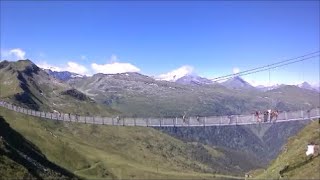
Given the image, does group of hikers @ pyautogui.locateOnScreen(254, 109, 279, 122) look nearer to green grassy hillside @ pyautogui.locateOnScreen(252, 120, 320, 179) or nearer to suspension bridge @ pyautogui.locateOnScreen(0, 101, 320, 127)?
suspension bridge @ pyautogui.locateOnScreen(0, 101, 320, 127)

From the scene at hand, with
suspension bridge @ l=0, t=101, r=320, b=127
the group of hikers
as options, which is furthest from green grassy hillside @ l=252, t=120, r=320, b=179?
the group of hikers

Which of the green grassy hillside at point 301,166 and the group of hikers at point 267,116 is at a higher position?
the group of hikers at point 267,116

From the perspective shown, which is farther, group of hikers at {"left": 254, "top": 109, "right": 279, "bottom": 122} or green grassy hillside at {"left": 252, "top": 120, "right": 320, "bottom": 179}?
group of hikers at {"left": 254, "top": 109, "right": 279, "bottom": 122}

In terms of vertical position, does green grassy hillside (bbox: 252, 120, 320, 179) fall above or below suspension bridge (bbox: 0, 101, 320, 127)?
below

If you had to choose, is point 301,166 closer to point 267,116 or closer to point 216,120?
point 267,116

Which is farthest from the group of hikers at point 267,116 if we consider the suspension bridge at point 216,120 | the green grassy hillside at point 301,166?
the green grassy hillside at point 301,166

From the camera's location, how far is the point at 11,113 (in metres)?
195

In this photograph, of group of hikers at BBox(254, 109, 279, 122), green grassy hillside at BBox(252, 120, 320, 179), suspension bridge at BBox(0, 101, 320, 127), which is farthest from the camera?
group of hikers at BBox(254, 109, 279, 122)

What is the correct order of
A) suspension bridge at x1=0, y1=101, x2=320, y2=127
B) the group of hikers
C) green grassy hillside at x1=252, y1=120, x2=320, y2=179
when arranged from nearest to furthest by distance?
green grassy hillside at x1=252, y1=120, x2=320, y2=179 → suspension bridge at x1=0, y1=101, x2=320, y2=127 → the group of hikers

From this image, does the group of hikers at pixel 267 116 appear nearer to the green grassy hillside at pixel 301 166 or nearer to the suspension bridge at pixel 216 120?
the suspension bridge at pixel 216 120

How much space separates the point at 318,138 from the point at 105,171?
13008 centimetres

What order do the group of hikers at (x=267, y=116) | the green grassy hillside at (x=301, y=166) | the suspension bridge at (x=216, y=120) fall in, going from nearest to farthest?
the green grassy hillside at (x=301, y=166), the suspension bridge at (x=216, y=120), the group of hikers at (x=267, y=116)

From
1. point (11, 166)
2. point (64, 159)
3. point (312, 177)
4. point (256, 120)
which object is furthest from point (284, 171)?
point (64, 159)

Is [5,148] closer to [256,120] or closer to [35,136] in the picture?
[256,120]
